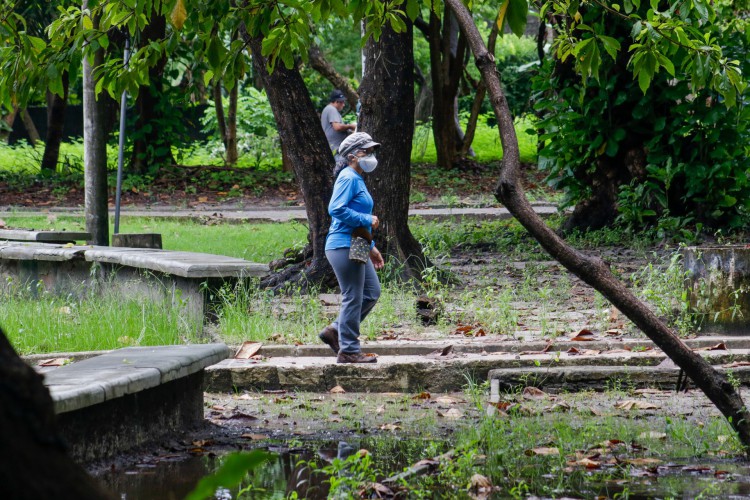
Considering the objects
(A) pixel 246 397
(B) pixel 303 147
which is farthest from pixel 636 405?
(B) pixel 303 147

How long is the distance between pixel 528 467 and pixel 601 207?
343 inches

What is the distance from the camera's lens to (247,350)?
7.57 metres

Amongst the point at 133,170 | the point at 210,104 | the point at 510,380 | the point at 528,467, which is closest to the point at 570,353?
the point at 510,380

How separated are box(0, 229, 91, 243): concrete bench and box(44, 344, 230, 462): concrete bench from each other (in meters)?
4.46

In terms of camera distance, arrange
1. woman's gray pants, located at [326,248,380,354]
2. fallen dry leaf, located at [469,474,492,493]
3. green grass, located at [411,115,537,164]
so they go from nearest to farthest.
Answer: fallen dry leaf, located at [469,474,492,493], woman's gray pants, located at [326,248,380,354], green grass, located at [411,115,537,164]

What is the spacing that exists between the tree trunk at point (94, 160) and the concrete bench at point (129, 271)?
0.81m

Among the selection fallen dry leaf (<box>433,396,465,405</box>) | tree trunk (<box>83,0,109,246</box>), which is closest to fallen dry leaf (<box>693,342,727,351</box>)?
fallen dry leaf (<box>433,396,465,405</box>)

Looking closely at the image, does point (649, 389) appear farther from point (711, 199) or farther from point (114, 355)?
point (711, 199)

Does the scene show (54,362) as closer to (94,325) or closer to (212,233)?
(94,325)

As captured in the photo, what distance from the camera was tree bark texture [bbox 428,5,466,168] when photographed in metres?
22.1

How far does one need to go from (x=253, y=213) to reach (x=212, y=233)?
286 cm

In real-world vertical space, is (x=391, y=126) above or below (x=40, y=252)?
above

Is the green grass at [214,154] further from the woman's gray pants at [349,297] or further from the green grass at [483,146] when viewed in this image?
the woman's gray pants at [349,297]

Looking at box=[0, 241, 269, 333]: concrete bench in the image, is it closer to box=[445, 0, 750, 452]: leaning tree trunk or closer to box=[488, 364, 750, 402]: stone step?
box=[488, 364, 750, 402]: stone step
